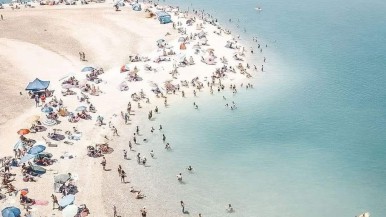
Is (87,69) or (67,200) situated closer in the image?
(67,200)

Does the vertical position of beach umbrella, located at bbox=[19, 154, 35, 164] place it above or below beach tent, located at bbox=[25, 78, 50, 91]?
below

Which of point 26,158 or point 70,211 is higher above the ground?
point 26,158

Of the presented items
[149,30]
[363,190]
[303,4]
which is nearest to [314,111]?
[363,190]

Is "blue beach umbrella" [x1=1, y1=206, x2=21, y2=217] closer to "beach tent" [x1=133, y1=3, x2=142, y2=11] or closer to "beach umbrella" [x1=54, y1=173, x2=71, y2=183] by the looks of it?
"beach umbrella" [x1=54, y1=173, x2=71, y2=183]

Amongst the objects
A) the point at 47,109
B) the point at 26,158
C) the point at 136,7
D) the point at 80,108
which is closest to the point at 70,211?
the point at 26,158

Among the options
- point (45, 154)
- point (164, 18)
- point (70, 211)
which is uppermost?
point (164, 18)

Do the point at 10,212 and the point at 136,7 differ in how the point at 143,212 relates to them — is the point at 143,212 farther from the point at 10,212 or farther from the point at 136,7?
the point at 136,7

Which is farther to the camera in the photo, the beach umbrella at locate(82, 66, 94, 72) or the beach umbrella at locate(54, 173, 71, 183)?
the beach umbrella at locate(82, 66, 94, 72)

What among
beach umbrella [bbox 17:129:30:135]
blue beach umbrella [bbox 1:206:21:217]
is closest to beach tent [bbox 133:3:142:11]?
beach umbrella [bbox 17:129:30:135]
